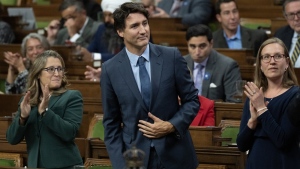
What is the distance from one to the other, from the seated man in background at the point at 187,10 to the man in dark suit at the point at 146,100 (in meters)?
4.62

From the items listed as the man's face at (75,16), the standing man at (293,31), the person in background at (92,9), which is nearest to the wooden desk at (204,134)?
the standing man at (293,31)

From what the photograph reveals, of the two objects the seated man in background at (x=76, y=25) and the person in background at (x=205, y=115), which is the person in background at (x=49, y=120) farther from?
the seated man in background at (x=76, y=25)

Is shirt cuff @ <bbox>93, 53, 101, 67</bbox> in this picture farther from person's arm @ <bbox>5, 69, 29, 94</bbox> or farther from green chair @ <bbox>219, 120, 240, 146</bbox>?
green chair @ <bbox>219, 120, 240, 146</bbox>

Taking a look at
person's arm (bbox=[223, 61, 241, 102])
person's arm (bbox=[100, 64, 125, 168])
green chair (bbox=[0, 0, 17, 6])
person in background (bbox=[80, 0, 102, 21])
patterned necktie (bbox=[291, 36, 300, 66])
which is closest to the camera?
person's arm (bbox=[100, 64, 125, 168])

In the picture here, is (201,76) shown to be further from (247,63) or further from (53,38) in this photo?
(53,38)

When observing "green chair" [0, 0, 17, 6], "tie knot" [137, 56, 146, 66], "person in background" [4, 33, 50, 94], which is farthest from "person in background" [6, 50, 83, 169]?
"green chair" [0, 0, 17, 6]

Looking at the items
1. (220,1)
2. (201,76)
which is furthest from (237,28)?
(201,76)

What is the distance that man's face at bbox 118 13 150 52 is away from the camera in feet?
12.9

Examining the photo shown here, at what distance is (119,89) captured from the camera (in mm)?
3953

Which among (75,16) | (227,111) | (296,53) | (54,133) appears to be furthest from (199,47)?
(75,16)

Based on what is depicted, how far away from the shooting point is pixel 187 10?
8.89 metres

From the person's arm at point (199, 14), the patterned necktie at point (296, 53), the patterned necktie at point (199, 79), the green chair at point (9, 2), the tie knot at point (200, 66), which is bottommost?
the patterned necktie at point (199, 79)

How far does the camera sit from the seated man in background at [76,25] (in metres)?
8.51

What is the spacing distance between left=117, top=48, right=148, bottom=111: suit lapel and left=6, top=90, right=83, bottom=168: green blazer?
59cm
